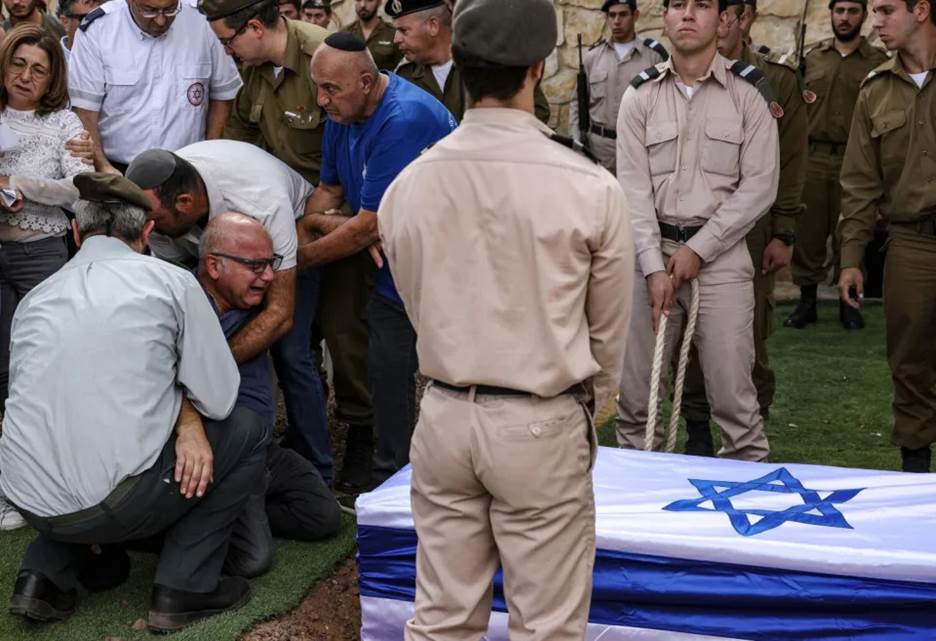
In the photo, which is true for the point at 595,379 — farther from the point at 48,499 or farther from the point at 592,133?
the point at 592,133

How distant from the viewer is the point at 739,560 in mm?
3141

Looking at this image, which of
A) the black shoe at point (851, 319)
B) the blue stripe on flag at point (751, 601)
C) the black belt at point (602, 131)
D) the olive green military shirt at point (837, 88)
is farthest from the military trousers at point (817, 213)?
the blue stripe on flag at point (751, 601)

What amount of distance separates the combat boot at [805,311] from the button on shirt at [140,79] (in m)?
4.16

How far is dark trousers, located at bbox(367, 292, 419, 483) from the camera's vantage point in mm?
4445

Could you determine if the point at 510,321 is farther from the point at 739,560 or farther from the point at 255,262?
the point at 255,262

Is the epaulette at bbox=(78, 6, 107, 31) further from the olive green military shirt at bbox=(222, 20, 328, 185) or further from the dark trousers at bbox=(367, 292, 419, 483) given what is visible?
the dark trousers at bbox=(367, 292, 419, 483)

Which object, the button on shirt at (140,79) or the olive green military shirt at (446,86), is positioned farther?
the olive green military shirt at (446,86)

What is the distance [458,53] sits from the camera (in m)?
2.48

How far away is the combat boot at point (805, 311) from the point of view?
7.80 meters

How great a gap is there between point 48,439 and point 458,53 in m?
1.72

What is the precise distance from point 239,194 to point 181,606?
140 cm

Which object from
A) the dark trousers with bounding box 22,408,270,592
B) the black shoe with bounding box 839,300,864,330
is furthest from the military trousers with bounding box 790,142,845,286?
the dark trousers with bounding box 22,408,270,592

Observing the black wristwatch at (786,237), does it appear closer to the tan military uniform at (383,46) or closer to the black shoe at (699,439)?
the black shoe at (699,439)

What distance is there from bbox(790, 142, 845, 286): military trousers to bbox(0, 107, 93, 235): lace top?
453 cm
